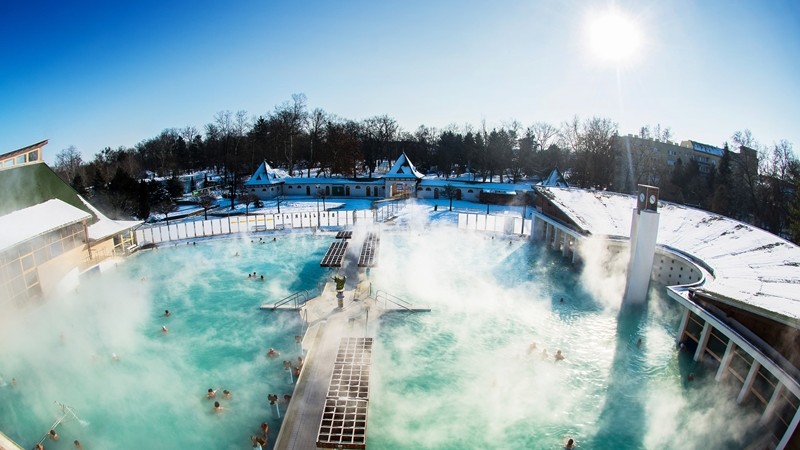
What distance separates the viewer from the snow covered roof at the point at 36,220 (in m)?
17.5

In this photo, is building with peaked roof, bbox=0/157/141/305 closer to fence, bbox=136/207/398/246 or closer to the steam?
fence, bbox=136/207/398/246

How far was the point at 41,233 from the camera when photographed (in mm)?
18750

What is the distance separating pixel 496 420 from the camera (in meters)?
12.6

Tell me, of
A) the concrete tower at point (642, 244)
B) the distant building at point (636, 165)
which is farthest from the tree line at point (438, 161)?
the concrete tower at point (642, 244)

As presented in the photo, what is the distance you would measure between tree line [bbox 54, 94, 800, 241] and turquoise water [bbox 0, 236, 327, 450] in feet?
63.5

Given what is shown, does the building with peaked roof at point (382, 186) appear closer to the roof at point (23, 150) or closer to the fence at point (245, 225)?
the fence at point (245, 225)

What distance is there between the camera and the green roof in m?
20.0

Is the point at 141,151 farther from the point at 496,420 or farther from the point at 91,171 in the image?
the point at 496,420

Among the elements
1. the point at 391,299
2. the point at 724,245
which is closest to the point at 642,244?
the point at 724,245

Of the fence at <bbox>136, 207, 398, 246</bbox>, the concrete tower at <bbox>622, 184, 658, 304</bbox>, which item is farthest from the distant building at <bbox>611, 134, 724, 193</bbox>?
the fence at <bbox>136, 207, 398, 246</bbox>

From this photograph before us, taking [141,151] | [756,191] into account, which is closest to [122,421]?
[756,191]

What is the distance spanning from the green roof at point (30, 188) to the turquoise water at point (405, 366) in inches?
202

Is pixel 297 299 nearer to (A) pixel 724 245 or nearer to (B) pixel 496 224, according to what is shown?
(A) pixel 724 245

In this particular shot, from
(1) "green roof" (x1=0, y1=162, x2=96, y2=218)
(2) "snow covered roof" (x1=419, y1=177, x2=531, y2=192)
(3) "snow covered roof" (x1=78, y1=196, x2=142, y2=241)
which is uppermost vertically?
(1) "green roof" (x1=0, y1=162, x2=96, y2=218)
